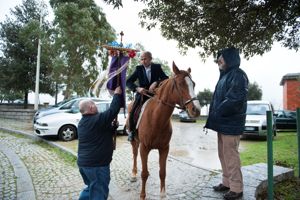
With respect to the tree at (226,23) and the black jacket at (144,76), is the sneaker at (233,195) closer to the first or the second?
the black jacket at (144,76)

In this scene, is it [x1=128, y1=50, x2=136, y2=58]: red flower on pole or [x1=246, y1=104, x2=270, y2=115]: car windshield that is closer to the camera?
[x1=128, y1=50, x2=136, y2=58]: red flower on pole

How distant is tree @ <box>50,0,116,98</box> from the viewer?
63.2 feet

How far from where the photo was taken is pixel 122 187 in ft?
19.9

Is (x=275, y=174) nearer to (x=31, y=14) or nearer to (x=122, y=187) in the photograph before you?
(x=122, y=187)

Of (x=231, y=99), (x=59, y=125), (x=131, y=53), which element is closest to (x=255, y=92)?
(x=59, y=125)

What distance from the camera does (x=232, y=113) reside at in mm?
4523

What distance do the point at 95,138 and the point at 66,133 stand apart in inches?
376

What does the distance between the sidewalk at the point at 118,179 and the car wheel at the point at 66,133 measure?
3247 millimetres

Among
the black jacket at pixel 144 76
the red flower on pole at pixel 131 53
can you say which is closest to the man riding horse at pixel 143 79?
the black jacket at pixel 144 76

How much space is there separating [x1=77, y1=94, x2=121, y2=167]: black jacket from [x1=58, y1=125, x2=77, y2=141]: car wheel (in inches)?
369

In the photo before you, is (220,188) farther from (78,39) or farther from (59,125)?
(78,39)

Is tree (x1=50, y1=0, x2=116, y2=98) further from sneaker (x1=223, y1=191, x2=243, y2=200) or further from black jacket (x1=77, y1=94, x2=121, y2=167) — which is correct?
sneaker (x1=223, y1=191, x2=243, y2=200)

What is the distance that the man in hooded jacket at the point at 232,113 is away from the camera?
4461 millimetres

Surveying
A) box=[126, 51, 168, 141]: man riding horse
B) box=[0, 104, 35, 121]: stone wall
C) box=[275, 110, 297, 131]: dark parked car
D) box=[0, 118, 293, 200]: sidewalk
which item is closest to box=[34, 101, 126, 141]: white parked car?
box=[0, 118, 293, 200]: sidewalk
